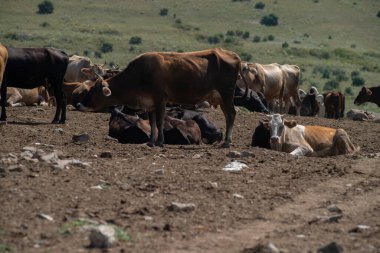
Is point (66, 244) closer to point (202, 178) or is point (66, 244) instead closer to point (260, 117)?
point (202, 178)

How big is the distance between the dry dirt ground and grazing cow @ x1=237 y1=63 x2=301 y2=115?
46.7 feet

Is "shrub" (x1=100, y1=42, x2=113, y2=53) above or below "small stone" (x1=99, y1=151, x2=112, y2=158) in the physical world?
below

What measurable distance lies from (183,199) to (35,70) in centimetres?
1044

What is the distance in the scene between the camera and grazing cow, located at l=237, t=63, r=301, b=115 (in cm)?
3089

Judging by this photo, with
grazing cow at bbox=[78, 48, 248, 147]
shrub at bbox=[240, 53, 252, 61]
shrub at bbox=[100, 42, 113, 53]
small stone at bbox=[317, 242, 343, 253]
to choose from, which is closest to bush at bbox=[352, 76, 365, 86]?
shrub at bbox=[240, 53, 252, 61]

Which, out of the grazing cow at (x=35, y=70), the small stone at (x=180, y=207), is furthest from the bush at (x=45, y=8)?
the small stone at (x=180, y=207)

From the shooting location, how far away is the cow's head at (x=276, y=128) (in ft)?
58.4

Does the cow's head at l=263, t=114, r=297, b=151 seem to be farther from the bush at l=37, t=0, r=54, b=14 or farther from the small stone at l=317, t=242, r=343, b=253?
the bush at l=37, t=0, r=54, b=14

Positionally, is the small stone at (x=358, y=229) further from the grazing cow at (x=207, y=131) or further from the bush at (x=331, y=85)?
the bush at (x=331, y=85)

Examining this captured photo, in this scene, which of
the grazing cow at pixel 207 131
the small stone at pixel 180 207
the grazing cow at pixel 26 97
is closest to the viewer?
the small stone at pixel 180 207

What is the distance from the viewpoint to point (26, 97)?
1067 inches

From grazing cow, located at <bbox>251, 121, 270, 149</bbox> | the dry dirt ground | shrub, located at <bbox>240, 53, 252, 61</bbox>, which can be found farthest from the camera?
shrub, located at <bbox>240, 53, 252, 61</bbox>

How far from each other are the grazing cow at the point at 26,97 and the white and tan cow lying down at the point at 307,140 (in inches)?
401

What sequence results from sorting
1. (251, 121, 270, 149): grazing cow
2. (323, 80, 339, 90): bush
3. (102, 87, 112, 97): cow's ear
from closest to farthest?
(102, 87, 112, 97): cow's ear, (251, 121, 270, 149): grazing cow, (323, 80, 339, 90): bush
